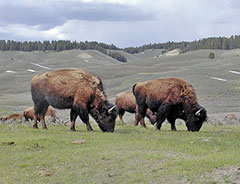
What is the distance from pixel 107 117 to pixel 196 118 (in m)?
4.39

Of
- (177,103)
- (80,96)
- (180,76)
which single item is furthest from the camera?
(180,76)

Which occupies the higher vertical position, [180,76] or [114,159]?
[114,159]

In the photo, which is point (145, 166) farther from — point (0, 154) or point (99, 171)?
point (0, 154)

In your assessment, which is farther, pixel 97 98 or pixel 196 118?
pixel 196 118

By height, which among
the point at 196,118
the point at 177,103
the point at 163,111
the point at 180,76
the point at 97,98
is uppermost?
the point at 97,98

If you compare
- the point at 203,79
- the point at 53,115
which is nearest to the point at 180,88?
the point at 53,115

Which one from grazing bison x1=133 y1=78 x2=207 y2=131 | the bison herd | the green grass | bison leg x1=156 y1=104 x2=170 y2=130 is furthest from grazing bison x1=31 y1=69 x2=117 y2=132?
the green grass

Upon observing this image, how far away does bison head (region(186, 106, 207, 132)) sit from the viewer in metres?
19.2

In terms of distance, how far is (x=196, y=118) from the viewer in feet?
63.6

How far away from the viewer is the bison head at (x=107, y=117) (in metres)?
18.5

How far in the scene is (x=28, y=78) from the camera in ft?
342

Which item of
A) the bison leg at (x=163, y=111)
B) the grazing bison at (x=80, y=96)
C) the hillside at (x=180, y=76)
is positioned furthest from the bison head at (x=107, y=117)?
the hillside at (x=180, y=76)

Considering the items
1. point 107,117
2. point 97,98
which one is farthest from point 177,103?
point 97,98

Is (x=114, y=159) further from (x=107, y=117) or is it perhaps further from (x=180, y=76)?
(x=180, y=76)
